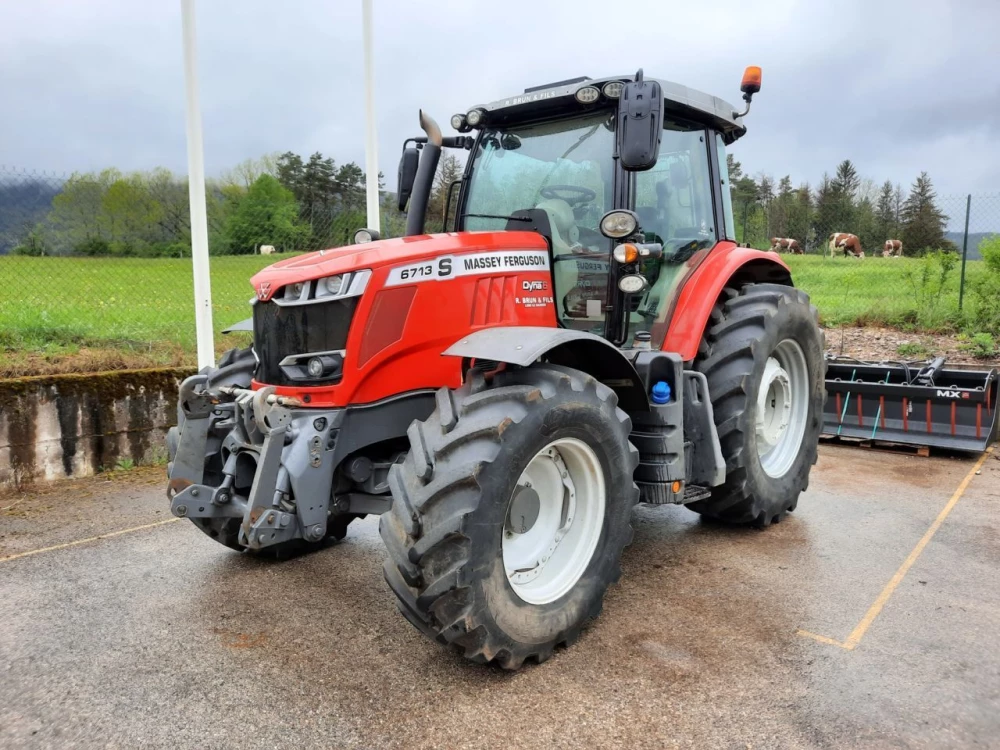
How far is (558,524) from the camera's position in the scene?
3.22m

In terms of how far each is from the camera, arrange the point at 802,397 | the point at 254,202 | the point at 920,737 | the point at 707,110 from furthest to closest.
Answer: the point at 254,202 < the point at 802,397 < the point at 707,110 < the point at 920,737

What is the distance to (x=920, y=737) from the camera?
8.07 feet

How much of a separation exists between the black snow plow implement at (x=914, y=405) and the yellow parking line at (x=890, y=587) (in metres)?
0.75

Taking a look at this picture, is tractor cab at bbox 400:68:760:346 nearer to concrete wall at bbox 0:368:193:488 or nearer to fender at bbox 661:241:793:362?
fender at bbox 661:241:793:362

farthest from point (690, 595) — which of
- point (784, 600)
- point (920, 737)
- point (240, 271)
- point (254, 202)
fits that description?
point (254, 202)

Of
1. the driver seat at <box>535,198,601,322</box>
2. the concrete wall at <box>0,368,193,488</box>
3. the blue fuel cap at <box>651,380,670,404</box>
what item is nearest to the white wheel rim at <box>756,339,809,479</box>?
the blue fuel cap at <box>651,380,670,404</box>

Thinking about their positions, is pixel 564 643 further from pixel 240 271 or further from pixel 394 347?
pixel 240 271

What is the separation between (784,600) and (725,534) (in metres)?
0.95

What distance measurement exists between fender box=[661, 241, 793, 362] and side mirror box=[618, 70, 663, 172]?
102cm

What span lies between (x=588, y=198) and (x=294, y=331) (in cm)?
167

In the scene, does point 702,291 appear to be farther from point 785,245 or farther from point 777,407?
point 785,245

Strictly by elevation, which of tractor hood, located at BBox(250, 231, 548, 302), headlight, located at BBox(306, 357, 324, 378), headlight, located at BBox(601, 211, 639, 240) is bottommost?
headlight, located at BBox(306, 357, 324, 378)

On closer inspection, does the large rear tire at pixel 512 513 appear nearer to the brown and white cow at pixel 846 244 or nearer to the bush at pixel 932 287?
the bush at pixel 932 287

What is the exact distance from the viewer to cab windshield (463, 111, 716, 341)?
387 cm
